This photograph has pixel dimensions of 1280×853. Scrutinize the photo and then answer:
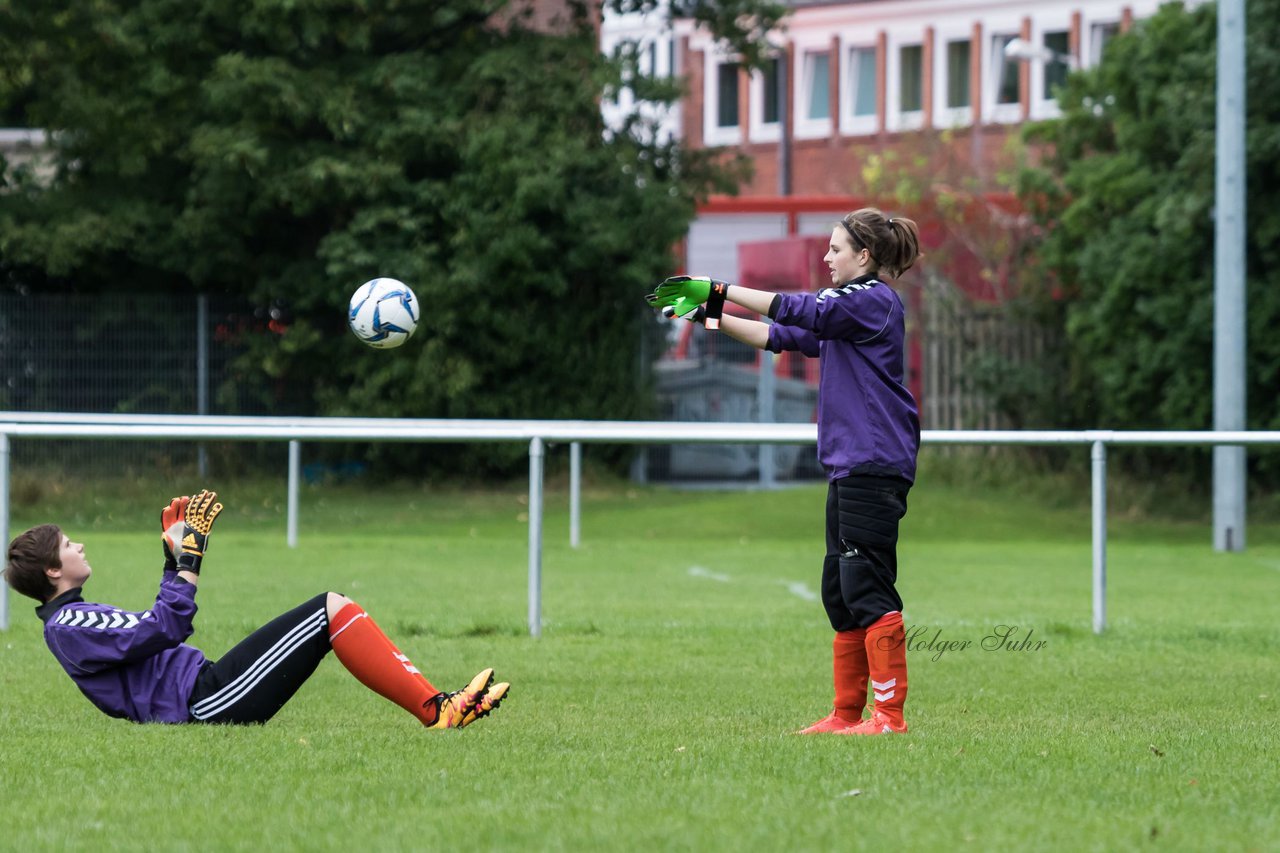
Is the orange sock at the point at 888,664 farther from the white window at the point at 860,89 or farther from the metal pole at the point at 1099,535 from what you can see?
the white window at the point at 860,89

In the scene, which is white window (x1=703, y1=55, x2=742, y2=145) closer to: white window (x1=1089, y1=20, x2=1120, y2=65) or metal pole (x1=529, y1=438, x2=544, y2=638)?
white window (x1=1089, y1=20, x2=1120, y2=65)

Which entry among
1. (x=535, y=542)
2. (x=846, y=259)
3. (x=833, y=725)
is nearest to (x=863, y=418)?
(x=846, y=259)

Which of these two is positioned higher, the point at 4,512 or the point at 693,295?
the point at 693,295

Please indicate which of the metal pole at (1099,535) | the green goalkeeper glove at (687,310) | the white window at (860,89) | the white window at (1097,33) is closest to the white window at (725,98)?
the white window at (860,89)

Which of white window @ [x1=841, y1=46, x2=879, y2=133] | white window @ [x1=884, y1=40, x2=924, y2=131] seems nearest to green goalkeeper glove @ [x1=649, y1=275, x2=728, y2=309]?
white window @ [x1=884, y1=40, x2=924, y2=131]

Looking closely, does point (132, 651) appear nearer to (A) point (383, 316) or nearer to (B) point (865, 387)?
(A) point (383, 316)

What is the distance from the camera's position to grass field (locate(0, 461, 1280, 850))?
15.0 ft

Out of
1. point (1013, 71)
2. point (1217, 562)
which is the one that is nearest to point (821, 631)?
point (1217, 562)

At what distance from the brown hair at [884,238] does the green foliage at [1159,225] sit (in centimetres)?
1585

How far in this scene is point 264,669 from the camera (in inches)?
248

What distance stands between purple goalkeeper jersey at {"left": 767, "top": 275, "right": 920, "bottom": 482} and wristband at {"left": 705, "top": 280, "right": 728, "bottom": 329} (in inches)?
8.0

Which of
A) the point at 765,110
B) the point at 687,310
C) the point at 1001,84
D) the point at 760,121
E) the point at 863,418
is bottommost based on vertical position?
the point at 863,418

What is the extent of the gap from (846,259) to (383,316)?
2679 millimetres

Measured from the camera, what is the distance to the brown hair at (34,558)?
245 inches
